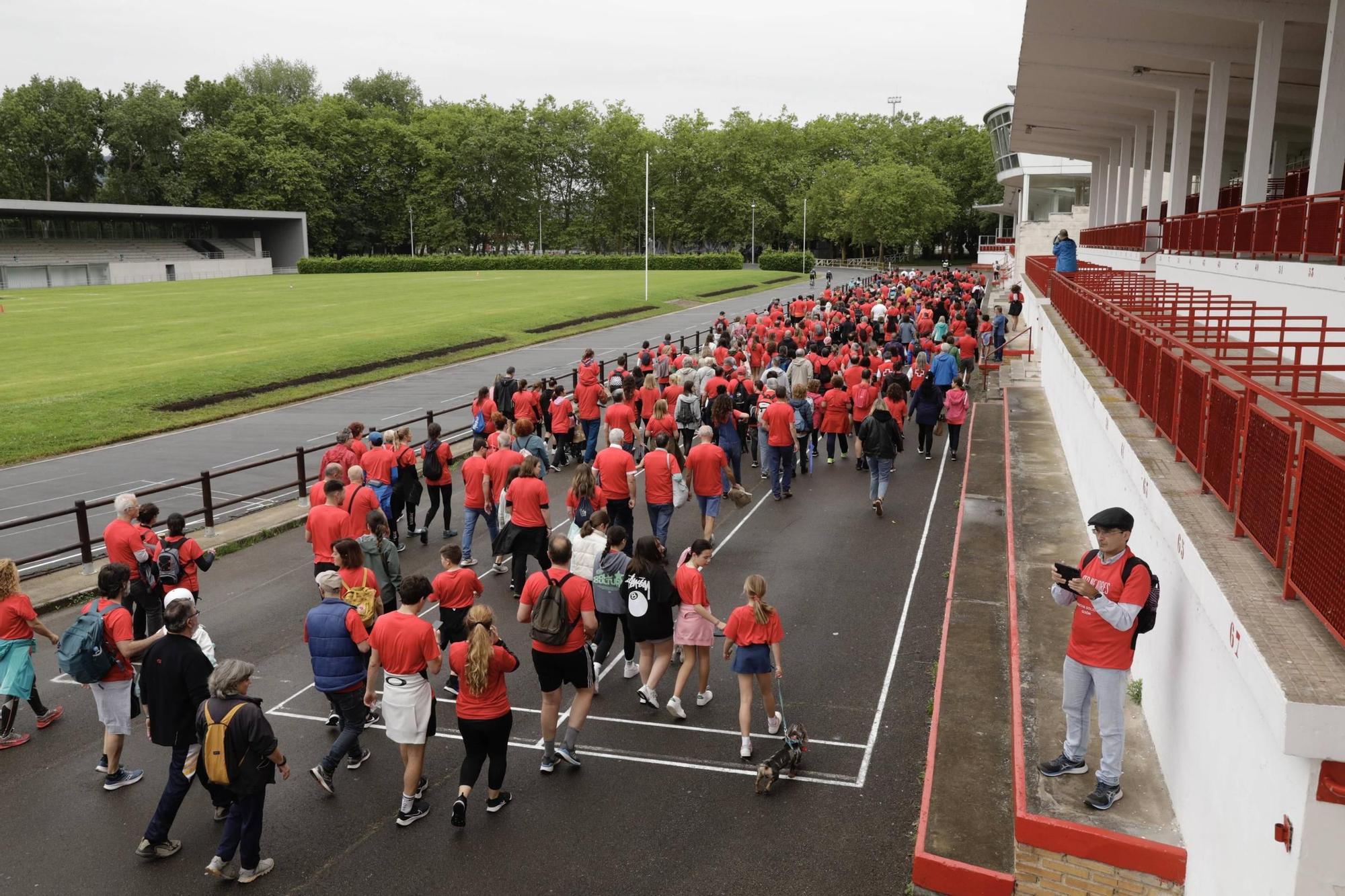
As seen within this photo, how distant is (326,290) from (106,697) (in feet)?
205

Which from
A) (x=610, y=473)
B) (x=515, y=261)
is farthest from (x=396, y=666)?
(x=515, y=261)

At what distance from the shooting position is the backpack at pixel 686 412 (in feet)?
51.6

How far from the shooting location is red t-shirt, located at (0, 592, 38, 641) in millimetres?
7785

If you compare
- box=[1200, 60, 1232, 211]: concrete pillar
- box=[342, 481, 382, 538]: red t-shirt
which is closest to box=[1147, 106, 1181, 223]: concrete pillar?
box=[1200, 60, 1232, 211]: concrete pillar

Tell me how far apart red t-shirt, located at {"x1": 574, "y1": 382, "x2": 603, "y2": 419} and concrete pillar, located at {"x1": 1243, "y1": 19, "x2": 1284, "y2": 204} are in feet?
43.9

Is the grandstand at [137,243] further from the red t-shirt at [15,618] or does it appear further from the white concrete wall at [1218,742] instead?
the white concrete wall at [1218,742]

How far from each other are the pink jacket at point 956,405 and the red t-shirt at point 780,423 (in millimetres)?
3571

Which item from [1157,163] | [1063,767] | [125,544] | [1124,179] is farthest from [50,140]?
[1063,767]

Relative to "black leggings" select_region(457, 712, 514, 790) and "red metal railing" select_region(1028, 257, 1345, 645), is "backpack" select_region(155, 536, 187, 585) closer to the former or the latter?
"black leggings" select_region(457, 712, 514, 790)

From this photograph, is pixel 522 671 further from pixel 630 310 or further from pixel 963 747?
pixel 630 310

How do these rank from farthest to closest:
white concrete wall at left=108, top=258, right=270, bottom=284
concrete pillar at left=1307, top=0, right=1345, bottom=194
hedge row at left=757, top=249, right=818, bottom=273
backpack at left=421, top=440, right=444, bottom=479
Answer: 1. hedge row at left=757, top=249, right=818, bottom=273
2. white concrete wall at left=108, top=258, right=270, bottom=284
3. concrete pillar at left=1307, top=0, right=1345, bottom=194
4. backpack at left=421, top=440, right=444, bottom=479

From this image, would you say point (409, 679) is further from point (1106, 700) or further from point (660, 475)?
point (660, 475)

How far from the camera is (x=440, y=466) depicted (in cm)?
1327

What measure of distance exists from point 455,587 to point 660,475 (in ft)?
12.3
